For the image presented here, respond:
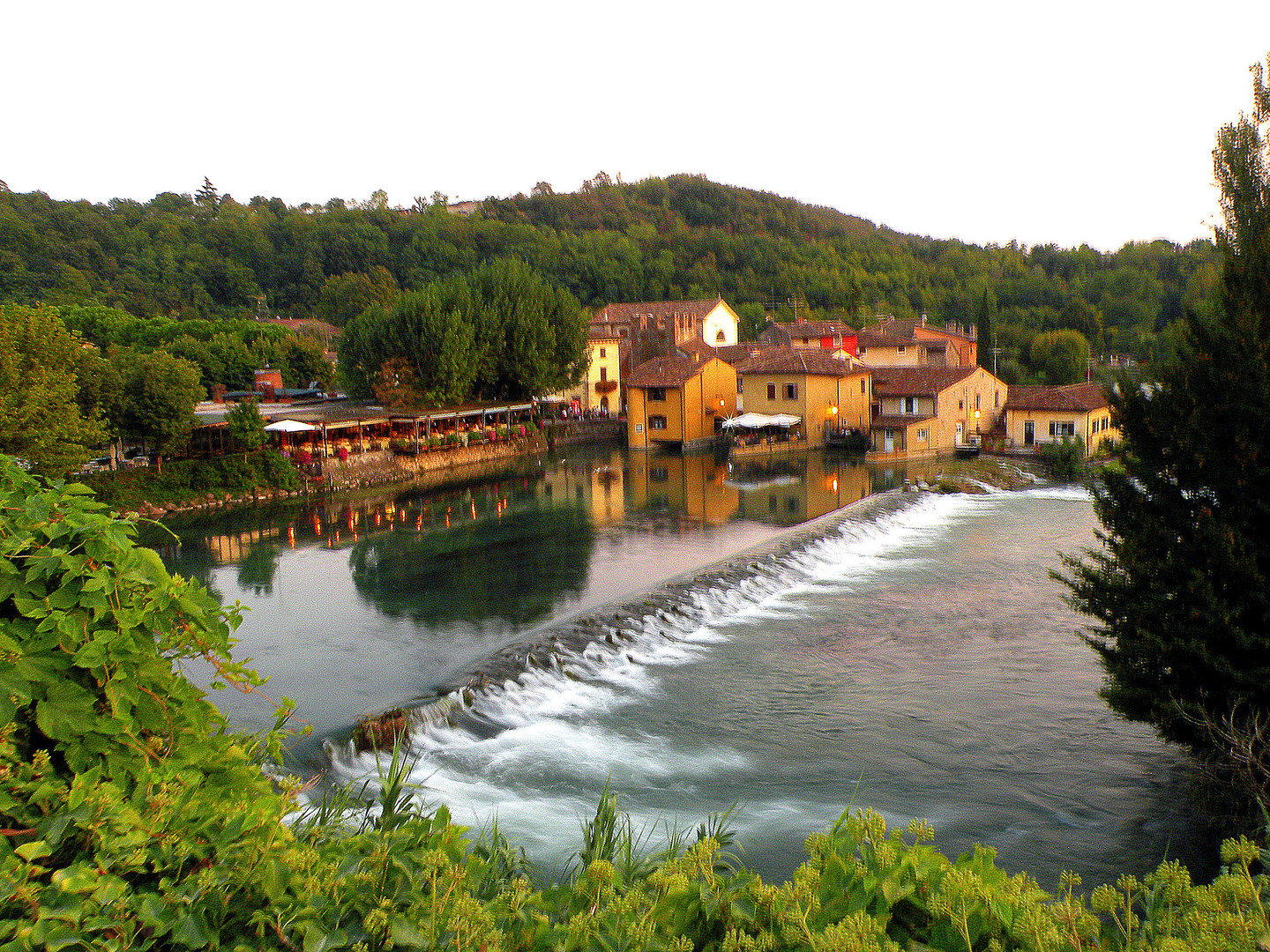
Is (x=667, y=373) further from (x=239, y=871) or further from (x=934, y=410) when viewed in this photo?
(x=239, y=871)

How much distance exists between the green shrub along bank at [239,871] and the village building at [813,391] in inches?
1367

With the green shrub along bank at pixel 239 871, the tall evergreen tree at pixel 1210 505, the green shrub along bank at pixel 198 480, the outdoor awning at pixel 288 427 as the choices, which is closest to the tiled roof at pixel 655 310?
the outdoor awning at pixel 288 427

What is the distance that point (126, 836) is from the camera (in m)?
2.69

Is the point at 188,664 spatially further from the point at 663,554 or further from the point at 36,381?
the point at 36,381

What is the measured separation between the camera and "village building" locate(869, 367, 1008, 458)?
34062mm

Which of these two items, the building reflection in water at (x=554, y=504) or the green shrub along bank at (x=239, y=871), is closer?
the green shrub along bank at (x=239, y=871)

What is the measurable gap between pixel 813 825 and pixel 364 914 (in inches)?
237

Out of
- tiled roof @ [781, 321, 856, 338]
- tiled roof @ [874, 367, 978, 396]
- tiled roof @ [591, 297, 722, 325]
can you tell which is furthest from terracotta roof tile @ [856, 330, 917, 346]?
tiled roof @ [591, 297, 722, 325]

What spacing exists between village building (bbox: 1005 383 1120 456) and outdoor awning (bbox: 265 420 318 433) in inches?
991

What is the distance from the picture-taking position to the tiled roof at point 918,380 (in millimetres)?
35000

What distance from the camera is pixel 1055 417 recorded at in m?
33.6

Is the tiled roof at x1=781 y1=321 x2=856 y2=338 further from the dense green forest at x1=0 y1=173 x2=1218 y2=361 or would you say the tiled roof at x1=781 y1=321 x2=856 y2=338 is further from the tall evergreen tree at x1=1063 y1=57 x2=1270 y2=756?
the tall evergreen tree at x1=1063 y1=57 x2=1270 y2=756

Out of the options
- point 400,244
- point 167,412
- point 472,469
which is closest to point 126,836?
point 167,412

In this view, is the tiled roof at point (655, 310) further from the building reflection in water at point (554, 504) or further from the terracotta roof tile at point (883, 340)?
the building reflection in water at point (554, 504)
